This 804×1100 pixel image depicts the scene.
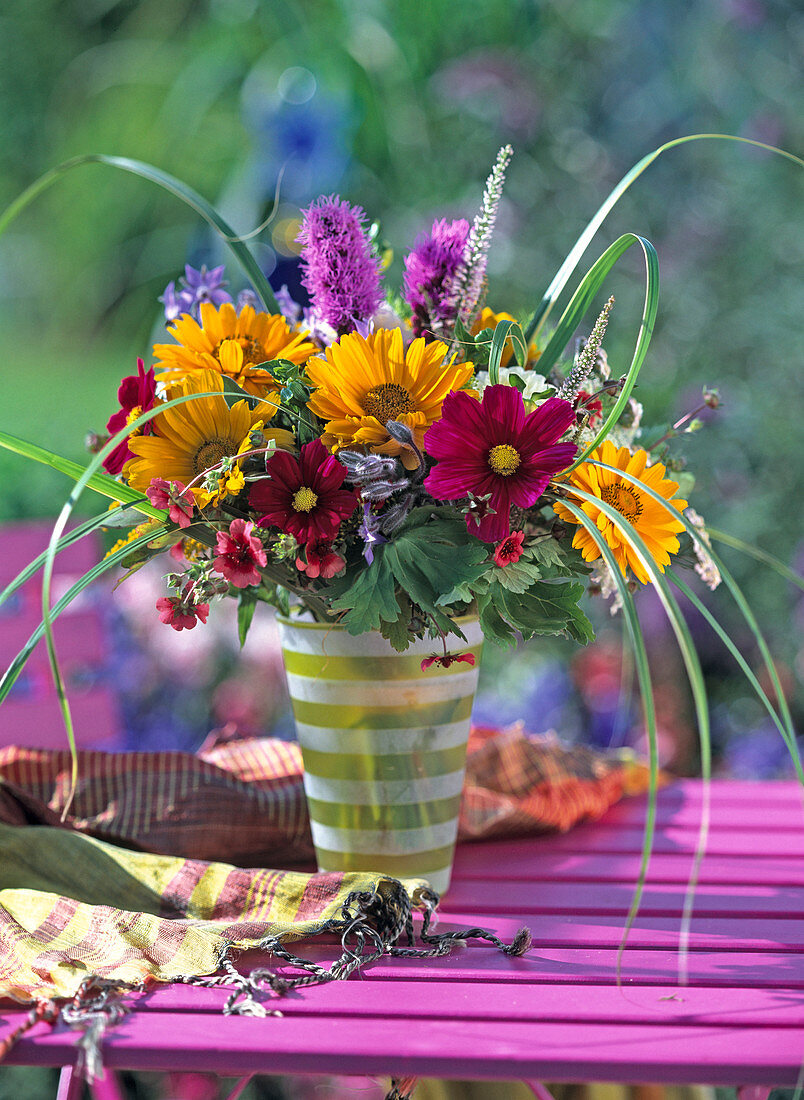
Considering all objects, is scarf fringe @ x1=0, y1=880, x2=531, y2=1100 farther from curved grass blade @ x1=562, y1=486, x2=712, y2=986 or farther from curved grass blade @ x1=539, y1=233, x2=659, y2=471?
curved grass blade @ x1=539, y1=233, x2=659, y2=471

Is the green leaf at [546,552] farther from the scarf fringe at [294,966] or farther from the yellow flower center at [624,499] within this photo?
the scarf fringe at [294,966]

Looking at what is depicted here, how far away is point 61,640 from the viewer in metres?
1.56

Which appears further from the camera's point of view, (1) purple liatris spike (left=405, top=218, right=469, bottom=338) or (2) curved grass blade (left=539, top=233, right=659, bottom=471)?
(1) purple liatris spike (left=405, top=218, right=469, bottom=338)

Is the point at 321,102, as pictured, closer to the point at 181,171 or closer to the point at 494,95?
the point at 494,95

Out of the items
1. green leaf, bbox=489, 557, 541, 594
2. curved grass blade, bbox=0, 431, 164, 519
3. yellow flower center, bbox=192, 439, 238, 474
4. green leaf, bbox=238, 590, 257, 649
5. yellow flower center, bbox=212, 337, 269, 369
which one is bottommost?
green leaf, bbox=489, 557, 541, 594

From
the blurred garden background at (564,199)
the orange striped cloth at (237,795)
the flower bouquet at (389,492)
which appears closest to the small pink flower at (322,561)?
the flower bouquet at (389,492)

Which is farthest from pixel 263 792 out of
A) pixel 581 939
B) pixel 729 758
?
pixel 729 758

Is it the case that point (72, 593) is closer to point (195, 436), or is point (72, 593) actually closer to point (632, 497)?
point (195, 436)

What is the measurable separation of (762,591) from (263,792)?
1.65 meters

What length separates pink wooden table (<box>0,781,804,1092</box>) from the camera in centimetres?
56

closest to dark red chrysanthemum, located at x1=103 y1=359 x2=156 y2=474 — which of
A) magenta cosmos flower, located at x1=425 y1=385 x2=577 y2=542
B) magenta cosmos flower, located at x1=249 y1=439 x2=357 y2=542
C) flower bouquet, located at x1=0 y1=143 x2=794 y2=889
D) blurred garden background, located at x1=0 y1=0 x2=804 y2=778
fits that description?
flower bouquet, located at x1=0 y1=143 x2=794 y2=889

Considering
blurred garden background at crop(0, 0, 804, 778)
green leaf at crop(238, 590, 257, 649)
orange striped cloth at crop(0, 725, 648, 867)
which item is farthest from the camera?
blurred garden background at crop(0, 0, 804, 778)

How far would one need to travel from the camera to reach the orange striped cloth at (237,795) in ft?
3.04

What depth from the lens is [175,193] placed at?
76cm
